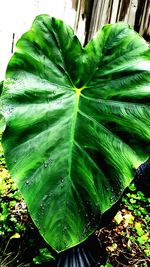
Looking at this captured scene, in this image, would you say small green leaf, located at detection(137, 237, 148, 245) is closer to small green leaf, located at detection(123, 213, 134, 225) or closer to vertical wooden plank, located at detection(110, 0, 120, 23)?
small green leaf, located at detection(123, 213, 134, 225)

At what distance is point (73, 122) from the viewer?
1075 mm

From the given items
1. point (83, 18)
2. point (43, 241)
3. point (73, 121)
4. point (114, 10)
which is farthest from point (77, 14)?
point (43, 241)

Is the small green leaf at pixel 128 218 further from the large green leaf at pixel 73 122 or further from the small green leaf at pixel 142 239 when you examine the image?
the large green leaf at pixel 73 122

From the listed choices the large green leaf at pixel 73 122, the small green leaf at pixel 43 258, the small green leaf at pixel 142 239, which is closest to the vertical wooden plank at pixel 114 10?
the large green leaf at pixel 73 122

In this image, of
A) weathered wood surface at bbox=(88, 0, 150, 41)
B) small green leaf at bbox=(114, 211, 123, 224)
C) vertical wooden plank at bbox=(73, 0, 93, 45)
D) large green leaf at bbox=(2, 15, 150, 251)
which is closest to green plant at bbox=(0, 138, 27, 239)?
small green leaf at bbox=(114, 211, 123, 224)

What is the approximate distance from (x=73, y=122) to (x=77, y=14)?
4.67 feet

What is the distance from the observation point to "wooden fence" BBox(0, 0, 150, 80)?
2.08 meters

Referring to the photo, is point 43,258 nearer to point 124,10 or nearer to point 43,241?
point 43,241

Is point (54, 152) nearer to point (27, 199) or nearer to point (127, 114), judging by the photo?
point (27, 199)

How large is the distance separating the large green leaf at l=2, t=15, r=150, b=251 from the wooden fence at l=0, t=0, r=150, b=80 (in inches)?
39.7

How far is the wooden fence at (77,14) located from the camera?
2.08 m

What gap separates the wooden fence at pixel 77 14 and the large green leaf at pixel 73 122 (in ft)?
3.31

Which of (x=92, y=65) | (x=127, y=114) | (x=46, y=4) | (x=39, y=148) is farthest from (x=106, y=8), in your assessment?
(x=39, y=148)

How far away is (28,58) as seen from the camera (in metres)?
1.13
